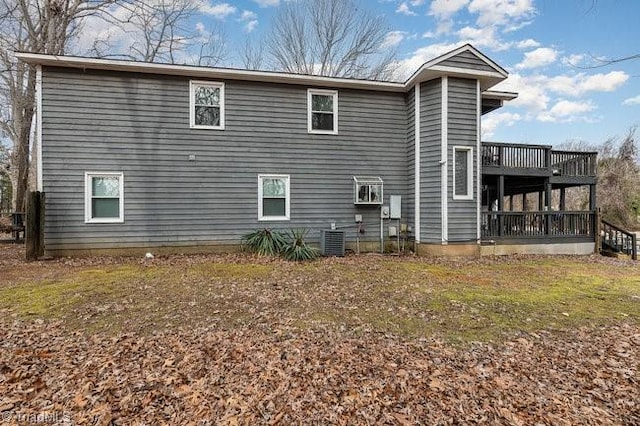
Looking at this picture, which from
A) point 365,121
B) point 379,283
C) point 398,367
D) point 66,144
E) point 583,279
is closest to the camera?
point 398,367

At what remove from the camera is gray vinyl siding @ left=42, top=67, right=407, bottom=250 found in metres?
8.83

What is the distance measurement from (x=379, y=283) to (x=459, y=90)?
6731 mm

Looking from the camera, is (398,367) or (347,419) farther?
(398,367)

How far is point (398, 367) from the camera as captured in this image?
10.5 feet

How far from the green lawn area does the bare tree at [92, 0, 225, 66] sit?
9101 millimetres

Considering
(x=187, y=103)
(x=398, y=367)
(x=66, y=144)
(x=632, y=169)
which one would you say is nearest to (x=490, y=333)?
A: (x=398, y=367)

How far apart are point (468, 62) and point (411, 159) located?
3.18 m

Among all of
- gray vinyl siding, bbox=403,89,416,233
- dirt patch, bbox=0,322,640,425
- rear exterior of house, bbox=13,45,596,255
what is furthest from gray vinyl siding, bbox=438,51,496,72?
dirt patch, bbox=0,322,640,425

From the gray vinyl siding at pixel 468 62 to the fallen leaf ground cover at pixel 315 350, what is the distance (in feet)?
21.0

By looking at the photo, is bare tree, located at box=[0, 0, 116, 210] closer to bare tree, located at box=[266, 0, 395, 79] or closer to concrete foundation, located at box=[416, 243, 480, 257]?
bare tree, located at box=[266, 0, 395, 79]

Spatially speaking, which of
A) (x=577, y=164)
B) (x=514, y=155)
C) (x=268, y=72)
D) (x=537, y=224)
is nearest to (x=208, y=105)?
(x=268, y=72)

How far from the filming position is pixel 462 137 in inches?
388

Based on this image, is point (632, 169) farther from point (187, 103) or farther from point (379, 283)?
point (187, 103)

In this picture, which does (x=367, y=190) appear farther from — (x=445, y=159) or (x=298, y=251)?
(x=298, y=251)
